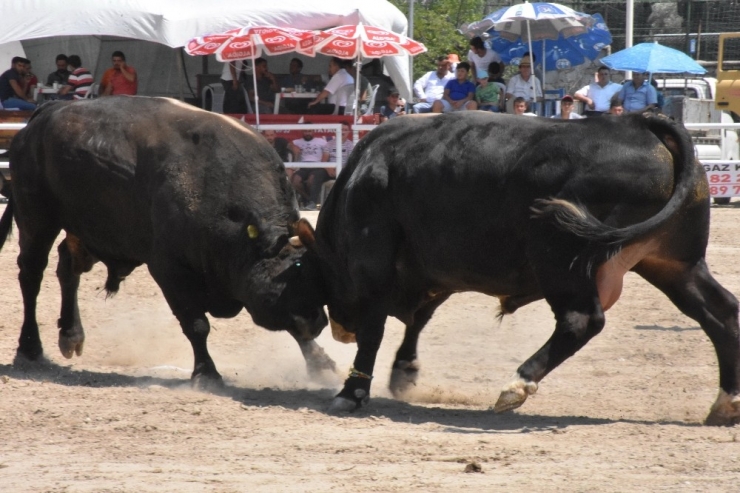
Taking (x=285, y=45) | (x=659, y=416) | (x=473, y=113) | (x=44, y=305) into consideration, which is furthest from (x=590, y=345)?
(x=285, y=45)

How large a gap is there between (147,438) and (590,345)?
3.85 m

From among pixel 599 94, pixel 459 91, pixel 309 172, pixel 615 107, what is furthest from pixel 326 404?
pixel 599 94

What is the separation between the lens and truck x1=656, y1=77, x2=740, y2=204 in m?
14.9

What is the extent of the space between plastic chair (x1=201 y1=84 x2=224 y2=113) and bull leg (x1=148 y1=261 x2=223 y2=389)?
1000cm

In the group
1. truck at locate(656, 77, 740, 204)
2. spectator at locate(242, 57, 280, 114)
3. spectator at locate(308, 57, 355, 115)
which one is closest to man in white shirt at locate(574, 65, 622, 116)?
truck at locate(656, 77, 740, 204)

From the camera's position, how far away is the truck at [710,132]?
14930mm

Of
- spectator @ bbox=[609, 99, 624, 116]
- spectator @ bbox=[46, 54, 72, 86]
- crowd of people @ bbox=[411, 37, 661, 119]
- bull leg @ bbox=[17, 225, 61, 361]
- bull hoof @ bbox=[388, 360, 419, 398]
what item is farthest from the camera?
spectator @ bbox=[46, 54, 72, 86]

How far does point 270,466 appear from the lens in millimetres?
4727

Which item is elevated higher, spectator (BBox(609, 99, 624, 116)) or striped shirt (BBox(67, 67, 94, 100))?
striped shirt (BBox(67, 67, 94, 100))

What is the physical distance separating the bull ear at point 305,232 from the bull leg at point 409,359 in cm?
80

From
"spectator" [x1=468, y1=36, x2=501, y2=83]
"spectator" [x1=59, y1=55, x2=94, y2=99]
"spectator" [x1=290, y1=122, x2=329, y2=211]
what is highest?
"spectator" [x1=468, y1=36, x2=501, y2=83]

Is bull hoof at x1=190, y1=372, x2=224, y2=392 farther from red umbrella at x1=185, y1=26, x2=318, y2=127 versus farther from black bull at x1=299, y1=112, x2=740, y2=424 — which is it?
red umbrella at x1=185, y1=26, x2=318, y2=127

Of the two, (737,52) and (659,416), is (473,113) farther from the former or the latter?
(737,52)

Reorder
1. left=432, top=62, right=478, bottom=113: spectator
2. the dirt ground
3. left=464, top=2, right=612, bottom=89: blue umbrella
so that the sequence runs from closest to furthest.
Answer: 1. the dirt ground
2. left=432, top=62, right=478, bottom=113: spectator
3. left=464, top=2, right=612, bottom=89: blue umbrella
